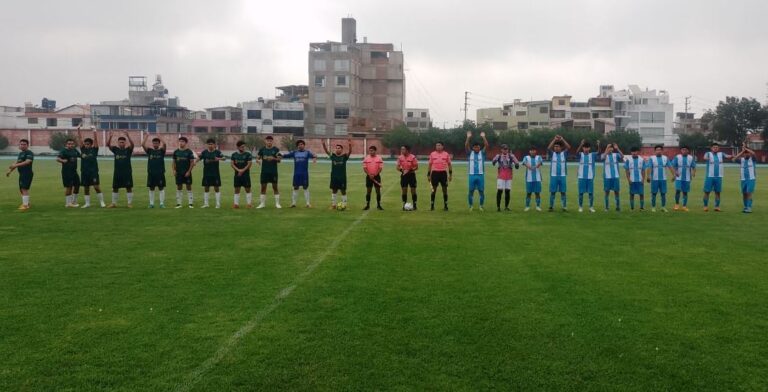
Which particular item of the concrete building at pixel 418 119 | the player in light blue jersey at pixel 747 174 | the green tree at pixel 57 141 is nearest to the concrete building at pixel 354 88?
the concrete building at pixel 418 119

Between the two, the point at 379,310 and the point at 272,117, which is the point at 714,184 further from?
the point at 272,117

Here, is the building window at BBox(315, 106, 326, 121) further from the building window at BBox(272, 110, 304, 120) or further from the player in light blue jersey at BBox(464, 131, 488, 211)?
the player in light blue jersey at BBox(464, 131, 488, 211)

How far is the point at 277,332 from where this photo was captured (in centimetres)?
589

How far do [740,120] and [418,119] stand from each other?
5352cm

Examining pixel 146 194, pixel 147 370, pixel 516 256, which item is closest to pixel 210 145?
pixel 146 194

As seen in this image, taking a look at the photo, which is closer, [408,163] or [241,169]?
[408,163]

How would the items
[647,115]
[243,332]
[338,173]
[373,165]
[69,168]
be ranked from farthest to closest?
[647,115], [338,173], [373,165], [69,168], [243,332]

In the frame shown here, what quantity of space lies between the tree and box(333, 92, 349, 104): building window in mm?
52449

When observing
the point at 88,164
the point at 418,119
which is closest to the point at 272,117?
the point at 418,119

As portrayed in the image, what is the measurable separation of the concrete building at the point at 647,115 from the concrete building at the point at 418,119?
109 ft

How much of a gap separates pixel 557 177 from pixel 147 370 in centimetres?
1406

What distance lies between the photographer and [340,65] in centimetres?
9462

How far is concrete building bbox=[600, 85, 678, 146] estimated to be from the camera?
9862cm

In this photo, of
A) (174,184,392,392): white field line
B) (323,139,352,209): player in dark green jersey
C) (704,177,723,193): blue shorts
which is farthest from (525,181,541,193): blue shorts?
(174,184,392,392): white field line
